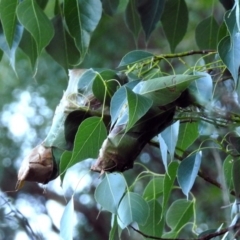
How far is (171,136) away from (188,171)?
0.07 metres

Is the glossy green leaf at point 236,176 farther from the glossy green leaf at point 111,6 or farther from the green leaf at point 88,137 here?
the glossy green leaf at point 111,6

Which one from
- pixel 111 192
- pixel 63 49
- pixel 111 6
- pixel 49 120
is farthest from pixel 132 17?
pixel 49 120

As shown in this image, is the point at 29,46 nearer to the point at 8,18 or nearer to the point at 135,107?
the point at 8,18

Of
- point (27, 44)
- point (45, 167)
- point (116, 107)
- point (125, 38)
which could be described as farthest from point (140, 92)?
point (125, 38)

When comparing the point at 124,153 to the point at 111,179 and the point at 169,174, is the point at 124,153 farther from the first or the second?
the point at 169,174

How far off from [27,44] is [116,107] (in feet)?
0.88

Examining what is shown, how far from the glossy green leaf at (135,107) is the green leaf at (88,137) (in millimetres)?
75

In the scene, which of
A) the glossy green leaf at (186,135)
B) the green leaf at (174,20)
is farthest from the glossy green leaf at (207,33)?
the glossy green leaf at (186,135)

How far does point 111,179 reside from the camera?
29.8 inches

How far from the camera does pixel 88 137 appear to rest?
74cm

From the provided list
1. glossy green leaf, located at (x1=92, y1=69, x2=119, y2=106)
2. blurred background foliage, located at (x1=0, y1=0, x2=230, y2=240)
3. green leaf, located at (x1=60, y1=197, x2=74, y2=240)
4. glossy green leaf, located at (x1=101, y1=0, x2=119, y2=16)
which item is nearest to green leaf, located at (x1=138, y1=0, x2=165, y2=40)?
glossy green leaf, located at (x1=101, y1=0, x2=119, y2=16)

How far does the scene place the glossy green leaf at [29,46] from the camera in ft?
2.98

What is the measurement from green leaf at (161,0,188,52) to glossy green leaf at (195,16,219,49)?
0.04 metres

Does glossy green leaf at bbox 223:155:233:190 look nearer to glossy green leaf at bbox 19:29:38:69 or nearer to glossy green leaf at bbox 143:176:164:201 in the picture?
glossy green leaf at bbox 143:176:164:201
